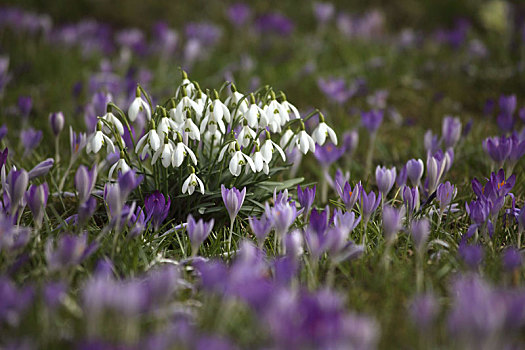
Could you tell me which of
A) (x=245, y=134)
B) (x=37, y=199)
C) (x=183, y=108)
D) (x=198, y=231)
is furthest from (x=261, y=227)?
(x=37, y=199)

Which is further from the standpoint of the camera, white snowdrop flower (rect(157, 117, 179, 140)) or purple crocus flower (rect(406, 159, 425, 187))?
purple crocus flower (rect(406, 159, 425, 187))

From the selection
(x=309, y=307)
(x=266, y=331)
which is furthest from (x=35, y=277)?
(x=309, y=307)

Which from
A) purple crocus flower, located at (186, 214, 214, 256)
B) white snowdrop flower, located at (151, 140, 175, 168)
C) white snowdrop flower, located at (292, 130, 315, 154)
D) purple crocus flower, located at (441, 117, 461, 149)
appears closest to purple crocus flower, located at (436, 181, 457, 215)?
white snowdrop flower, located at (292, 130, 315, 154)

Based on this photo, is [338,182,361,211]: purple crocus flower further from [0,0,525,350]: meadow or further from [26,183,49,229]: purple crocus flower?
[26,183,49,229]: purple crocus flower

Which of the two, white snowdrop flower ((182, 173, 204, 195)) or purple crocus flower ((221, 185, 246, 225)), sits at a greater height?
white snowdrop flower ((182, 173, 204, 195))

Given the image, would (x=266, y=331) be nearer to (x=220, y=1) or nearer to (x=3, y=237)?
(x=3, y=237)

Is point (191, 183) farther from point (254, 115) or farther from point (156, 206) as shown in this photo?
point (254, 115)

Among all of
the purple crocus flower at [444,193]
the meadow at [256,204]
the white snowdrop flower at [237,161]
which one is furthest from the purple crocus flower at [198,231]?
the purple crocus flower at [444,193]

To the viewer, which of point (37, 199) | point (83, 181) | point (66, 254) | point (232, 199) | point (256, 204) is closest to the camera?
point (66, 254)

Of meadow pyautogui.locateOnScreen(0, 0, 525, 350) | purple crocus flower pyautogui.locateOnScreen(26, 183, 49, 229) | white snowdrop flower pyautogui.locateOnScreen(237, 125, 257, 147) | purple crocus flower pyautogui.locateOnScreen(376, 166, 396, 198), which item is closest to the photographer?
meadow pyautogui.locateOnScreen(0, 0, 525, 350)
